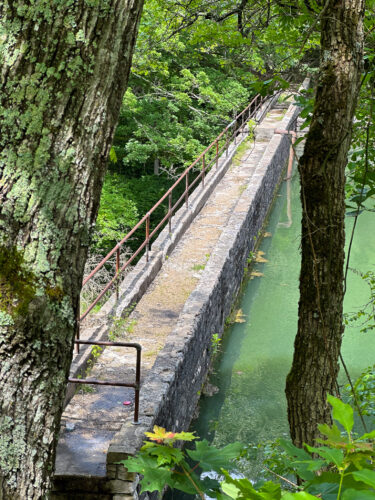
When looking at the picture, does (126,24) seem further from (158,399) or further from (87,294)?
(87,294)

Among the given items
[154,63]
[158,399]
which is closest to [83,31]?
[158,399]

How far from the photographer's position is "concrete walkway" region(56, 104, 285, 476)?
17.2 feet

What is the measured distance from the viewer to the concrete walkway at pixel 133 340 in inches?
206

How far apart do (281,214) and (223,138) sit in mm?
3461

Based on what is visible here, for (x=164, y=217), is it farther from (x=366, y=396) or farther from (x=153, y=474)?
(x=153, y=474)

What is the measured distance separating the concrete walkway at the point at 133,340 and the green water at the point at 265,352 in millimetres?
1301

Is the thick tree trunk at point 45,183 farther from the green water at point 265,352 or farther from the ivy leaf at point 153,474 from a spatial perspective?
the green water at point 265,352

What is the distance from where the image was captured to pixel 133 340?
7.45 m

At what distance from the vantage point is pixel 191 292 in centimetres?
873

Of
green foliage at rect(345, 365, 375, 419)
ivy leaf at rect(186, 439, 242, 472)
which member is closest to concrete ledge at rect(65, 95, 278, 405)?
green foliage at rect(345, 365, 375, 419)

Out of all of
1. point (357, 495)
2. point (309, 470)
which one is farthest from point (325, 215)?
point (357, 495)

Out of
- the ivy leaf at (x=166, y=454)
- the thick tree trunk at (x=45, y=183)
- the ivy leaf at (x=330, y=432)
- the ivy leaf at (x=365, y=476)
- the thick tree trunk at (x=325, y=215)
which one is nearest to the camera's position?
the ivy leaf at (x=365, y=476)

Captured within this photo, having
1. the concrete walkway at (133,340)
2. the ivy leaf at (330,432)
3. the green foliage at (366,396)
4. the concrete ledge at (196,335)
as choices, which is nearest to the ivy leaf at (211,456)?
the ivy leaf at (330,432)

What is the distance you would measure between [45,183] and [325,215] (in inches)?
78.0
